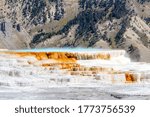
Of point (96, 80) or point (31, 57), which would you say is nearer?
point (96, 80)

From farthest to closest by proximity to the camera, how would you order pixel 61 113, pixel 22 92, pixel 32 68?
pixel 32 68 → pixel 22 92 → pixel 61 113

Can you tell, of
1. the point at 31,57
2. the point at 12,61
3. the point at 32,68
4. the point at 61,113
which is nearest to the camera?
the point at 61,113

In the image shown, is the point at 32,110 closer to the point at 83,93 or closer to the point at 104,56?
the point at 83,93

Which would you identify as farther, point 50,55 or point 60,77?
point 50,55

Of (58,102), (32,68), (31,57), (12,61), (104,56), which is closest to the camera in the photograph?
(58,102)

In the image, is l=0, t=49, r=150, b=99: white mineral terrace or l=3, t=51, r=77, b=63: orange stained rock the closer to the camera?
l=0, t=49, r=150, b=99: white mineral terrace

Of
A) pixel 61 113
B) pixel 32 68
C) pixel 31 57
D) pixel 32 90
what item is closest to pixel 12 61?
pixel 32 68

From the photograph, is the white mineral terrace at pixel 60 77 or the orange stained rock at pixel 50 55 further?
the orange stained rock at pixel 50 55

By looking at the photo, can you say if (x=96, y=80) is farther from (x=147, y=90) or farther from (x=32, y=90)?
(x=32, y=90)

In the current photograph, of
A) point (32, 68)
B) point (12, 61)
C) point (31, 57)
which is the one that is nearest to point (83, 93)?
point (32, 68)
